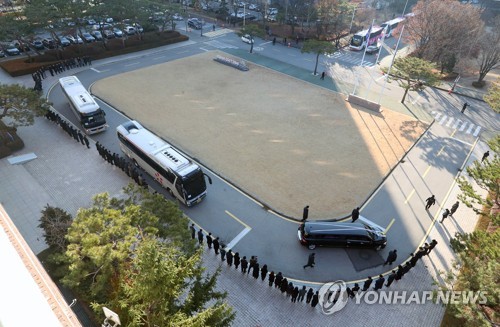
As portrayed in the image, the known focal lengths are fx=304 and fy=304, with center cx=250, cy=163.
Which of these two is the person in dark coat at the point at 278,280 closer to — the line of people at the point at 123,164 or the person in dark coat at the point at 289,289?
the person in dark coat at the point at 289,289

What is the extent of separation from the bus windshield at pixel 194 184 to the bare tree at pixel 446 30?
43.3 m

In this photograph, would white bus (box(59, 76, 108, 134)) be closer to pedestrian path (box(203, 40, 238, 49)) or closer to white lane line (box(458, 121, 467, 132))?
pedestrian path (box(203, 40, 238, 49))

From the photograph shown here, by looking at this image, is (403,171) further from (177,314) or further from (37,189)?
(37,189)

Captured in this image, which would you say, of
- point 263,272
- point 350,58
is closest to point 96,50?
point 350,58

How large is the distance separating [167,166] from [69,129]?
13.5m

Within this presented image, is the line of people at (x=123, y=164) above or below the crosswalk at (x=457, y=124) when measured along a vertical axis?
below

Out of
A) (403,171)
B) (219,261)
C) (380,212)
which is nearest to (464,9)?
(403,171)

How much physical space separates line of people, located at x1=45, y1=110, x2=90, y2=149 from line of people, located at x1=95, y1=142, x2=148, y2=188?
1857 mm

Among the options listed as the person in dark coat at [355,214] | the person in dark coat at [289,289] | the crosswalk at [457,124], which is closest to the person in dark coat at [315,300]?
the person in dark coat at [289,289]

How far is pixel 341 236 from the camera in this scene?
61.7ft

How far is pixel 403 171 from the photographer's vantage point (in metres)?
26.5

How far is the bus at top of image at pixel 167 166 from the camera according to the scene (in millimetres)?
20656

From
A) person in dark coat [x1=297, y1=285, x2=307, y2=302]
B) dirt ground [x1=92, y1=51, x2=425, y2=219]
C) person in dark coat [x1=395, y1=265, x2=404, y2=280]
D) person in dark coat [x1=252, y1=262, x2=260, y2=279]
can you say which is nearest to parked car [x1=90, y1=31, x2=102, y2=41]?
dirt ground [x1=92, y1=51, x2=425, y2=219]

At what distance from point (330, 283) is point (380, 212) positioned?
7680 mm
